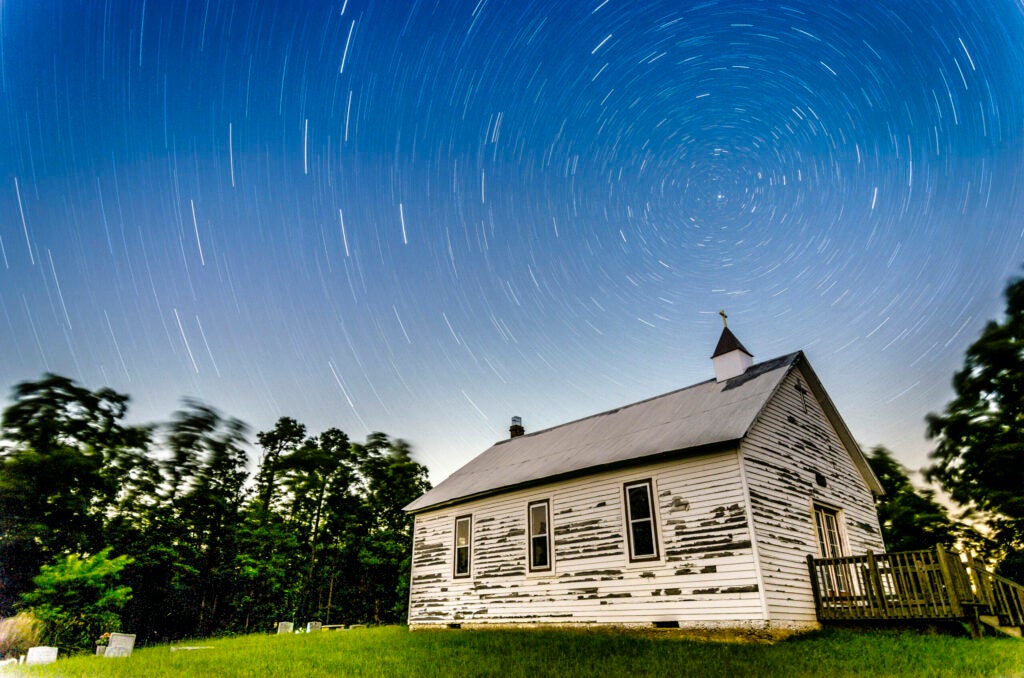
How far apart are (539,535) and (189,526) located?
20065 millimetres

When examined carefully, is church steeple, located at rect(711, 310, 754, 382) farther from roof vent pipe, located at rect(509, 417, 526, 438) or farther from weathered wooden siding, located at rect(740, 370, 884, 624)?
roof vent pipe, located at rect(509, 417, 526, 438)

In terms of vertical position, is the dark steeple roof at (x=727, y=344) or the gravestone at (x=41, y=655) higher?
the dark steeple roof at (x=727, y=344)

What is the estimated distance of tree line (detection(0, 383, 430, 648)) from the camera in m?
14.3

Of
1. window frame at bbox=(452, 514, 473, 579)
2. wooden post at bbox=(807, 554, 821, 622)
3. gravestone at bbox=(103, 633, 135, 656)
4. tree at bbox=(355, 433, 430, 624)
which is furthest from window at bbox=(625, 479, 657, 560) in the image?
tree at bbox=(355, 433, 430, 624)

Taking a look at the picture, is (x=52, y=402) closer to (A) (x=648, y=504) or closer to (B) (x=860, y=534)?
(A) (x=648, y=504)

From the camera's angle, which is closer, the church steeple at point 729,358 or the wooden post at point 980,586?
the wooden post at point 980,586

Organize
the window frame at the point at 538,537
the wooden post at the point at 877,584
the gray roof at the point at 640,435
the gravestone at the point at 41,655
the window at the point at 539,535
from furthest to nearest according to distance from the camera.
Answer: the window at the point at 539,535
the window frame at the point at 538,537
the gray roof at the point at 640,435
the gravestone at the point at 41,655
the wooden post at the point at 877,584

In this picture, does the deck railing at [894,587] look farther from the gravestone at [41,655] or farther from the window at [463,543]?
the gravestone at [41,655]

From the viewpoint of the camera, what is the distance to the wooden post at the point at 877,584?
37.3 ft

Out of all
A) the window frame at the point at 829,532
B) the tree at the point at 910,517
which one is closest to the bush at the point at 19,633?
the window frame at the point at 829,532

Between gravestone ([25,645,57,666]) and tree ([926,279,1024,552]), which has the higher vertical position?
tree ([926,279,1024,552])

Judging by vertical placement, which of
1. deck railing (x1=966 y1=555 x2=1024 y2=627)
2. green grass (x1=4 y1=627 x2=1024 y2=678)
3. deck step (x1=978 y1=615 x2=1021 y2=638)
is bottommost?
green grass (x1=4 y1=627 x2=1024 y2=678)

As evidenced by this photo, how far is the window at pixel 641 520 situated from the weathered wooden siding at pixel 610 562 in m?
0.17

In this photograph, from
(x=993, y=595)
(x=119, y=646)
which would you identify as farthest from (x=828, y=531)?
(x=119, y=646)
